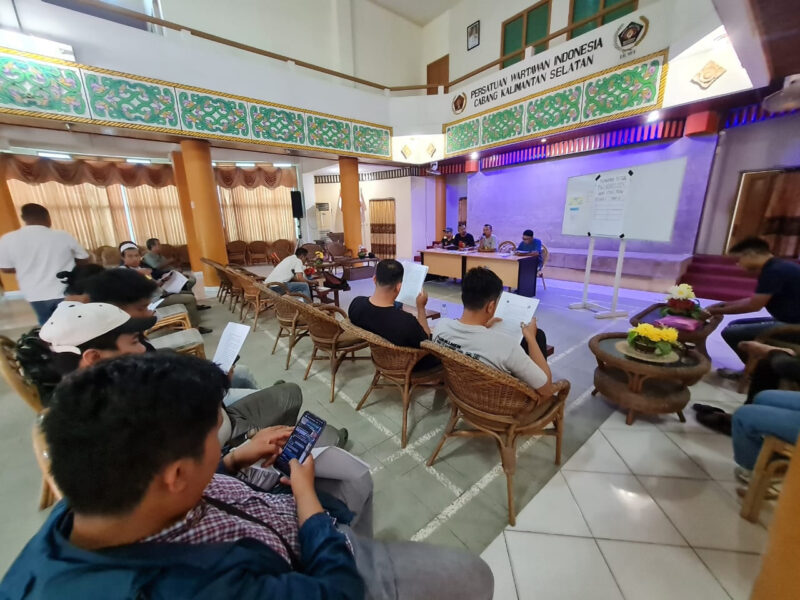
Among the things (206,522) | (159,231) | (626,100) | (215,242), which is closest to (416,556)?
(206,522)

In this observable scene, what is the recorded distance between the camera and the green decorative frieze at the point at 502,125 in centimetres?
607

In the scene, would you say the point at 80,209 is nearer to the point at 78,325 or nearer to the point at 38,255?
the point at 38,255

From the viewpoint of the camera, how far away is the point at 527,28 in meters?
6.56

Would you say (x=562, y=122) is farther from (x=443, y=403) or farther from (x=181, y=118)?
(x=181, y=118)

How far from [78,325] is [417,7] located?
10107mm

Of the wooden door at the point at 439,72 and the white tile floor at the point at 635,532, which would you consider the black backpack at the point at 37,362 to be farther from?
the wooden door at the point at 439,72

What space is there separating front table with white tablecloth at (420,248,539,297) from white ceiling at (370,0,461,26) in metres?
6.54

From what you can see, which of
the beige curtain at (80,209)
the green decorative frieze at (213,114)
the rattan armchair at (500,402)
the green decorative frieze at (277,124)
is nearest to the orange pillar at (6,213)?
the beige curtain at (80,209)

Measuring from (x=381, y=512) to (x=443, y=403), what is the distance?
3.29 feet

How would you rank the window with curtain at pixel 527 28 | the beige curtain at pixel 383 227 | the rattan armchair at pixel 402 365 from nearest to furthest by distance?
the rattan armchair at pixel 402 365 < the window with curtain at pixel 527 28 < the beige curtain at pixel 383 227

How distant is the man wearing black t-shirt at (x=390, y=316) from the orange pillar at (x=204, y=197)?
15.2ft

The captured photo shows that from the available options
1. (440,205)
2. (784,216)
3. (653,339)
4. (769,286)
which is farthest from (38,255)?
(784,216)

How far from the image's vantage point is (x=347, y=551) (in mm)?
673

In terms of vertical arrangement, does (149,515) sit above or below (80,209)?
below
